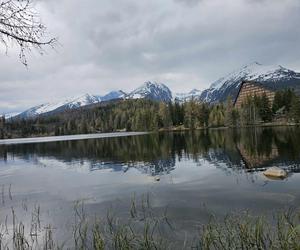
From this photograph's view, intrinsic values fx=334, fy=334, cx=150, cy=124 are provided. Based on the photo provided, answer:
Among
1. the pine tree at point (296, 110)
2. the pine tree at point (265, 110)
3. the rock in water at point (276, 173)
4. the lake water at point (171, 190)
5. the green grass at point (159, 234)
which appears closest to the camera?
the green grass at point (159, 234)

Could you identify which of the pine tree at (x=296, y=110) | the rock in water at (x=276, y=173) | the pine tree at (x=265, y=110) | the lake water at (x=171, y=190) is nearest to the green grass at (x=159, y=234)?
the lake water at (x=171, y=190)

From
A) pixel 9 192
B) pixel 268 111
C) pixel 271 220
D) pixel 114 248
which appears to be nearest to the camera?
pixel 114 248

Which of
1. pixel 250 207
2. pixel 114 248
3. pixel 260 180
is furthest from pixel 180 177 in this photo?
pixel 114 248

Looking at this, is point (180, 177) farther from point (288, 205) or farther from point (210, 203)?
point (288, 205)

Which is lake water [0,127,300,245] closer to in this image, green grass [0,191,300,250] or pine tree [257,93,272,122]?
green grass [0,191,300,250]

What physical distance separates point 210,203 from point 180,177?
11528 mm

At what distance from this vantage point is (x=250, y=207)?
18469 millimetres

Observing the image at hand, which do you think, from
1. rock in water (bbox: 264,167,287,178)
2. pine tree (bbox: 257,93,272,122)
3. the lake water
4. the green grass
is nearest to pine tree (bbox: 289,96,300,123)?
pine tree (bbox: 257,93,272,122)

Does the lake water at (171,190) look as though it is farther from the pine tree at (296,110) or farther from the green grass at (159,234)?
the pine tree at (296,110)

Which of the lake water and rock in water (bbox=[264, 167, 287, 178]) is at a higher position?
rock in water (bbox=[264, 167, 287, 178])

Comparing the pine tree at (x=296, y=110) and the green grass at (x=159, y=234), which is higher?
the pine tree at (x=296, y=110)

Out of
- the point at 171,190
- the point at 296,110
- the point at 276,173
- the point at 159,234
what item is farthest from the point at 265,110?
the point at 159,234

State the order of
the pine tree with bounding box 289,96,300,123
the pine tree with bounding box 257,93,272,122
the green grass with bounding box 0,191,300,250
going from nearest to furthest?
the green grass with bounding box 0,191,300,250 → the pine tree with bounding box 289,96,300,123 → the pine tree with bounding box 257,93,272,122

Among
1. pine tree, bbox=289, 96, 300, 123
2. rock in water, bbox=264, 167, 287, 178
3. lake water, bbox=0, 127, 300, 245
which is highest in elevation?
pine tree, bbox=289, 96, 300, 123
